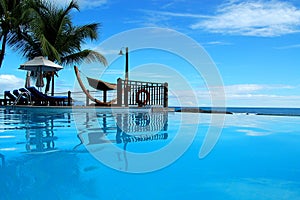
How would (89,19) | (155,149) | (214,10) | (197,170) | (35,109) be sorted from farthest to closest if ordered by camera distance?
(89,19) < (214,10) < (35,109) < (155,149) < (197,170)

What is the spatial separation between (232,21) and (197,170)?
1054 cm

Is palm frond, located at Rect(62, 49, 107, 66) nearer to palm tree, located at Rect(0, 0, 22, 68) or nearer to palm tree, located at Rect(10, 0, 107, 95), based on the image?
palm tree, located at Rect(10, 0, 107, 95)

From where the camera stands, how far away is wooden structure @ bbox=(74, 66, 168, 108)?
1122cm

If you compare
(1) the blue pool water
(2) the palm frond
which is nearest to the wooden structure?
(2) the palm frond

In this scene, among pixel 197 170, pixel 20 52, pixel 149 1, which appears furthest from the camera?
pixel 20 52

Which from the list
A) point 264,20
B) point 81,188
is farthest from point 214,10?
point 81,188

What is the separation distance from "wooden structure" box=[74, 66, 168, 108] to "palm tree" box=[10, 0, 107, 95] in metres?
3.16

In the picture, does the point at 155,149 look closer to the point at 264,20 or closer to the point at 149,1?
the point at 149,1

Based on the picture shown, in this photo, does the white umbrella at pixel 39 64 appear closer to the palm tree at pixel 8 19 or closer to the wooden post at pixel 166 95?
the palm tree at pixel 8 19

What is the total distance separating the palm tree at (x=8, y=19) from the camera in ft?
41.4

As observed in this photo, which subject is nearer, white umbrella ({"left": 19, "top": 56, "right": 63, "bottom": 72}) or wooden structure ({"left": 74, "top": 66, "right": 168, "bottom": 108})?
white umbrella ({"left": 19, "top": 56, "right": 63, "bottom": 72})

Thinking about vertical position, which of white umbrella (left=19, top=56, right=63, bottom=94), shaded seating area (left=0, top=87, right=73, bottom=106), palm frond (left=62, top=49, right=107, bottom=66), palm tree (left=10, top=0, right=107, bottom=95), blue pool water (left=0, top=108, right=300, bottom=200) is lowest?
blue pool water (left=0, top=108, right=300, bottom=200)

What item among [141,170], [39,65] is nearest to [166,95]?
[39,65]

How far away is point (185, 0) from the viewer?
10.7 metres
